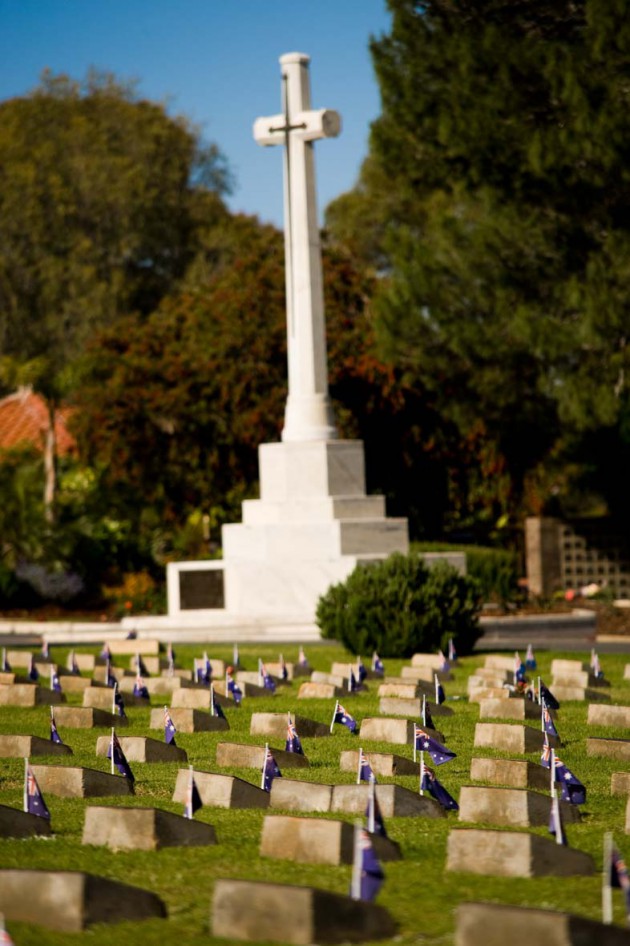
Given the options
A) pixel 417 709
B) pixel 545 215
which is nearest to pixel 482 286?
pixel 545 215

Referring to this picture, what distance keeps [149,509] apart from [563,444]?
880cm

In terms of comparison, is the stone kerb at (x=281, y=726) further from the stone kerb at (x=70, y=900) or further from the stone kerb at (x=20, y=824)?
the stone kerb at (x=70, y=900)

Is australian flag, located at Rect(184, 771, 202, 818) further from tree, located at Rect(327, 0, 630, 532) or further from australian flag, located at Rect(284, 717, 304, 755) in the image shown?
tree, located at Rect(327, 0, 630, 532)

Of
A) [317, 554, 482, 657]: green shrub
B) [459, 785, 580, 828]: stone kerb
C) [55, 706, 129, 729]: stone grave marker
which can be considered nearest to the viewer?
[459, 785, 580, 828]: stone kerb

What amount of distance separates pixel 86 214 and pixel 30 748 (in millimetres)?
53271

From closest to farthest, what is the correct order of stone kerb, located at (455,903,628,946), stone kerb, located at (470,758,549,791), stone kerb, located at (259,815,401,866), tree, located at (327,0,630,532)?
1. stone kerb, located at (455,903,628,946)
2. stone kerb, located at (259,815,401,866)
3. stone kerb, located at (470,758,549,791)
4. tree, located at (327,0,630,532)

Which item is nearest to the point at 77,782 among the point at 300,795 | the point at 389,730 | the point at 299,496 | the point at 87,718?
the point at 300,795

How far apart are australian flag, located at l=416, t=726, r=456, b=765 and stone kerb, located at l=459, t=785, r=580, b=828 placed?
1244mm

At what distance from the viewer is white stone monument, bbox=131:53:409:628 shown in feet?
79.8

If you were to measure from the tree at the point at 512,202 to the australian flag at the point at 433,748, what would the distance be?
617 inches

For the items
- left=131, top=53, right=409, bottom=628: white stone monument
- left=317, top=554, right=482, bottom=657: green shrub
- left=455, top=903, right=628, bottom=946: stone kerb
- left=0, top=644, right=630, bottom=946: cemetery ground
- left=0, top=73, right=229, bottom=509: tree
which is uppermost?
left=0, top=73, right=229, bottom=509: tree

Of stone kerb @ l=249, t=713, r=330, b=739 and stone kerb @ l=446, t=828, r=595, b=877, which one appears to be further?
stone kerb @ l=249, t=713, r=330, b=739

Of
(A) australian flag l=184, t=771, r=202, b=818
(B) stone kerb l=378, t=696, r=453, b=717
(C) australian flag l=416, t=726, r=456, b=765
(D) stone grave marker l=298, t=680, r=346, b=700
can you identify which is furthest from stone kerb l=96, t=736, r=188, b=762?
(D) stone grave marker l=298, t=680, r=346, b=700

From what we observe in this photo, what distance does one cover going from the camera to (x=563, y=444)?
31141 millimetres
